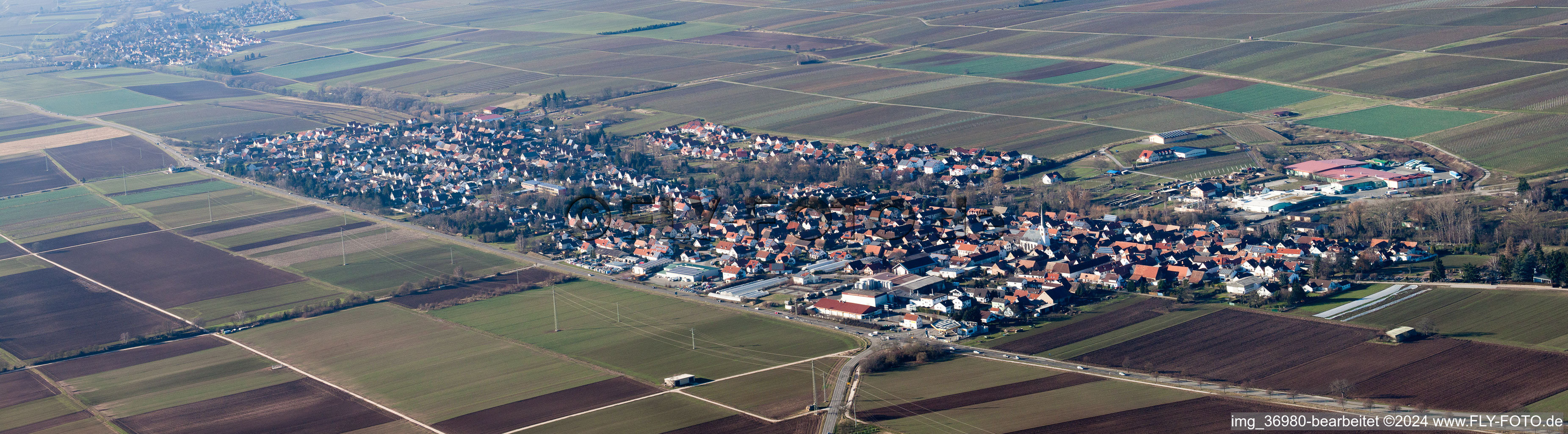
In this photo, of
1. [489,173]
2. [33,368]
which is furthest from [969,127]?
[33,368]

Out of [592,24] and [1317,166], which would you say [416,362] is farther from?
[592,24]

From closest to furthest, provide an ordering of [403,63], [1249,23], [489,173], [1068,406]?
1. [1068,406]
2. [489,173]
3. [1249,23]
4. [403,63]

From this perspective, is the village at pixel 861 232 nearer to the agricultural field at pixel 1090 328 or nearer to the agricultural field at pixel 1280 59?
the agricultural field at pixel 1090 328

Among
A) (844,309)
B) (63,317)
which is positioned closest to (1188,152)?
(844,309)

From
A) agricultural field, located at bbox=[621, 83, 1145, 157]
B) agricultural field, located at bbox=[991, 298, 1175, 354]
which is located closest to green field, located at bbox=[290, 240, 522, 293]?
agricultural field, located at bbox=[991, 298, 1175, 354]

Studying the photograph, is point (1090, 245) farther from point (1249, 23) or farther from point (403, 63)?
point (403, 63)

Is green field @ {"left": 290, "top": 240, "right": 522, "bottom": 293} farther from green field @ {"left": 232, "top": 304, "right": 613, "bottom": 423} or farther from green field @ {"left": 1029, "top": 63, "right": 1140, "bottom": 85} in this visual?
green field @ {"left": 1029, "top": 63, "right": 1140, "bottom": 85}
